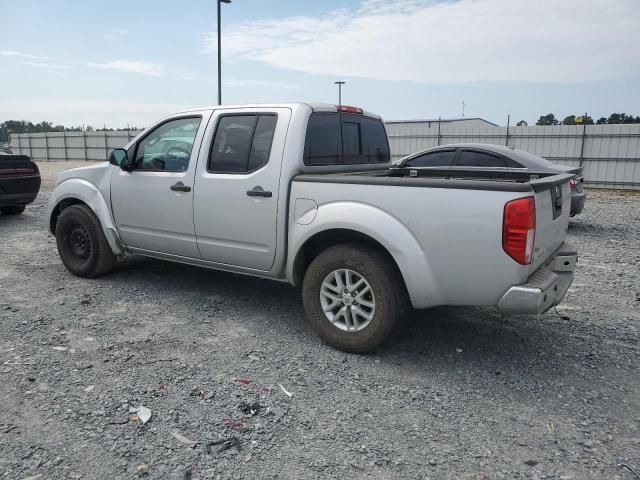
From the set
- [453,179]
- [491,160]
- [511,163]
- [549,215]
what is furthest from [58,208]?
[511,163]

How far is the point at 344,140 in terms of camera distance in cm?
474

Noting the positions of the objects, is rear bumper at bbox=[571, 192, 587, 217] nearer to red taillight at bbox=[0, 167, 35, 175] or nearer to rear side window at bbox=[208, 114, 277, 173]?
rear side window at bbox=[208, 114, 277, 173]

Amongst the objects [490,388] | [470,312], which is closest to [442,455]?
[490,388]

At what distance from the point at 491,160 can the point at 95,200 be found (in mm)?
6207

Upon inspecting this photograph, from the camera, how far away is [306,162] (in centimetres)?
423

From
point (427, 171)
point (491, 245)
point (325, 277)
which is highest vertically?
point (427, 171)

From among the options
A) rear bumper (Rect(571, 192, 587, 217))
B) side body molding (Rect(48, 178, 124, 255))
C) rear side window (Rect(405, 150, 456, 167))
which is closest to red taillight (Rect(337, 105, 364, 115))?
side body molding (Rect(48, 178, 124, 255))

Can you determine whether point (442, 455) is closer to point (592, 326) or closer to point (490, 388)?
point (490, 388)

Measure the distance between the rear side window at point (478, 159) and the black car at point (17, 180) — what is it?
8217 millimetres

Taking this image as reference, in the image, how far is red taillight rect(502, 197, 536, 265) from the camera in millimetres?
3094

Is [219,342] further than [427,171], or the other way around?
[427,171]

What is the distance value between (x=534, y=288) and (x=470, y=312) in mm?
1746

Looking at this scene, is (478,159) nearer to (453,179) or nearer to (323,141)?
(323,141)

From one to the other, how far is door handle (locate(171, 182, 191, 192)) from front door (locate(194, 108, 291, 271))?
0.12 meters
